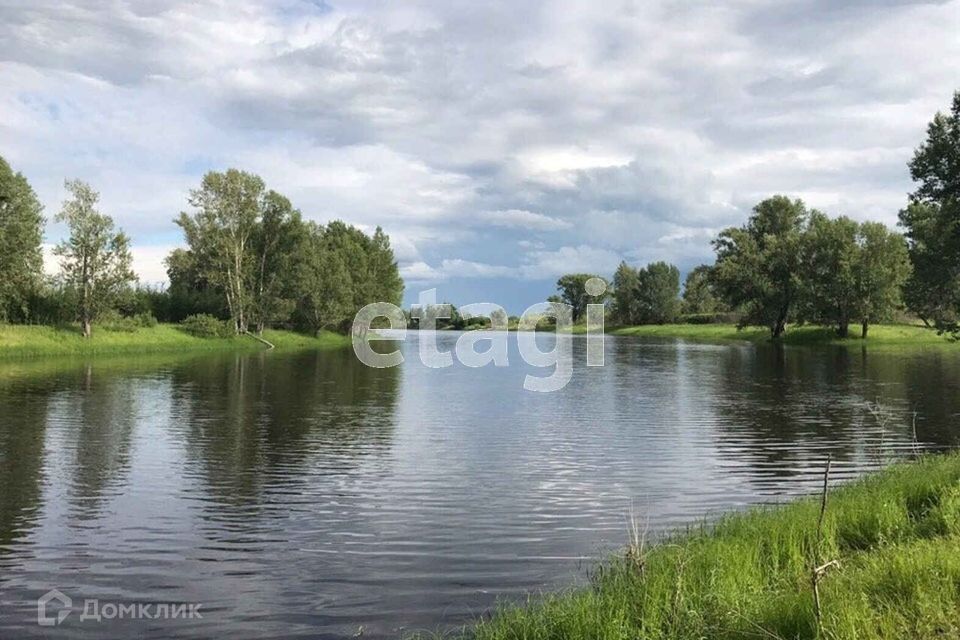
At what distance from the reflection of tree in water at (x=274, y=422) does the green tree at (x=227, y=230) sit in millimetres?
37405

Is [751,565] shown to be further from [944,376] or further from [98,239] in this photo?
[98,239]

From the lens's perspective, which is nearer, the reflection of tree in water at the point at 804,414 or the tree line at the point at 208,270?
the reflection of tree in water at the point at 804,414

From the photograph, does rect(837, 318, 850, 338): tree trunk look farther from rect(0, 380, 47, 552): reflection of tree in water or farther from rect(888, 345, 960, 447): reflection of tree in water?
rect(0, 380, 47, 552): reflection of tree in water

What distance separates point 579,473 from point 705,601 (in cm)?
1133

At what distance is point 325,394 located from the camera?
3834 cm

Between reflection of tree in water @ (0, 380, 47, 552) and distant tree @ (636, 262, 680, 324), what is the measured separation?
169m

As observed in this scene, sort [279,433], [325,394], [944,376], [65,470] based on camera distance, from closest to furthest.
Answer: [65,470], [279,433], [325,394], [944,376]

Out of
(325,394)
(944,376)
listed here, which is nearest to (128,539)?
(325,394)

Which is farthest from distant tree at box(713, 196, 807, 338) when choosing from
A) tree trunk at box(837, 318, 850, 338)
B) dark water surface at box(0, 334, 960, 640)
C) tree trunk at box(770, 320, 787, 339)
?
dark water surface at box(0, 334, 960, 640)

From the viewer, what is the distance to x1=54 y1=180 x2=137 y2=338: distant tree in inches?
2650

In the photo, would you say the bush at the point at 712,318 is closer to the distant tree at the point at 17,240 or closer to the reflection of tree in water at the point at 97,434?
the distant tree at the point at 17,240

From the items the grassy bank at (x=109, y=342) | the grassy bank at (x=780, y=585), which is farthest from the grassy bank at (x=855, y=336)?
the grassy bank at (x=780, y=585)

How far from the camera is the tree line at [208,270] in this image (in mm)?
61375

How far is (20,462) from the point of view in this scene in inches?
766
